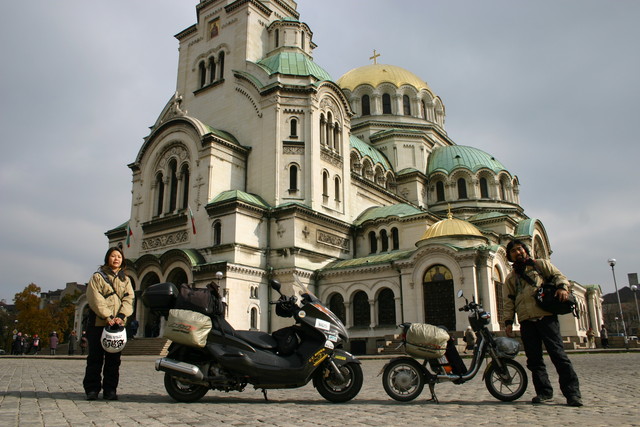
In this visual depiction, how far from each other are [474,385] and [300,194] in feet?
78.4

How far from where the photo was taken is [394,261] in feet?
98.2

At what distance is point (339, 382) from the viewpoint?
25.6 ft

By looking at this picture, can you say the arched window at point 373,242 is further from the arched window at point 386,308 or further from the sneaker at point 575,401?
the sneaker at point 575,401

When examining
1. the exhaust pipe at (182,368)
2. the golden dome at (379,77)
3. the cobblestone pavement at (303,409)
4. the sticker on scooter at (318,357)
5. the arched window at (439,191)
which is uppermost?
the golden dome at (379,77)

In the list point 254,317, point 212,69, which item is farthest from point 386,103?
point 254,317

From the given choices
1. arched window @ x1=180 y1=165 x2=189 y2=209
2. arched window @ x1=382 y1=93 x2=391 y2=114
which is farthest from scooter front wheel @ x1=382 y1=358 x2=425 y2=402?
arched window @ x1=382 y1=93 x2=391 y2=114

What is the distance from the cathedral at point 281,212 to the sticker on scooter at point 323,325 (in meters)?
20.7

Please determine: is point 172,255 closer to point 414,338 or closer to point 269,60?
point 269,60

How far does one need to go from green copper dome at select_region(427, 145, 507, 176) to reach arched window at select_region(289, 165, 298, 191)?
19.2m

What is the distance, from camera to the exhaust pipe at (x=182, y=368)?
7.45m

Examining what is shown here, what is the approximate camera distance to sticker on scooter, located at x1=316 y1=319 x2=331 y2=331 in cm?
788

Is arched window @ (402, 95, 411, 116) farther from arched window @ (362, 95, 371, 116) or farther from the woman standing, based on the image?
the woman standing

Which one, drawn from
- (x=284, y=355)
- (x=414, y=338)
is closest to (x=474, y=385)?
(x=414, y=338)

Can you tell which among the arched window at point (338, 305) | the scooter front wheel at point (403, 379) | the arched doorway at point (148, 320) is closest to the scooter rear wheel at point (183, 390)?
the scooter front wheel at point (403, 379)
